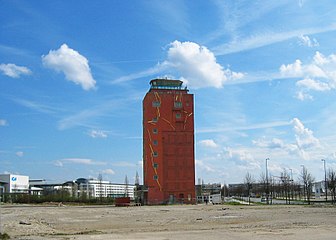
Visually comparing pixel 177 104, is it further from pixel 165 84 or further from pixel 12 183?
pixel 12 183

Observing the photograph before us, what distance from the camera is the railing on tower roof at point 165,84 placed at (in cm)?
10736

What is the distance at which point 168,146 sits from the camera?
102 metres

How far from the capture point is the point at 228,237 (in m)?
22.7

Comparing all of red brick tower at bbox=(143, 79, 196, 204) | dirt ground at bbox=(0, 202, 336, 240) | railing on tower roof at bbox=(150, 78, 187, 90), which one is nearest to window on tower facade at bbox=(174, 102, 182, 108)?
red brick tower at bbox=(143, 79, 196, 204)

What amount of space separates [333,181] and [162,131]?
41293 millimetres

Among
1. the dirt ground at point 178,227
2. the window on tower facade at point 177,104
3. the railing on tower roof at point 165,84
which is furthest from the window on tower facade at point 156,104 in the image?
the dirt ground at point 178,227

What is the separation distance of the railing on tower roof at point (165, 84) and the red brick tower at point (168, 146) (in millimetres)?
2185

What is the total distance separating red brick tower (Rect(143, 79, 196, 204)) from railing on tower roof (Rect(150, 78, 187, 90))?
7.17 feet

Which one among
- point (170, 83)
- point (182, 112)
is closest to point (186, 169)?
point (182, 112)

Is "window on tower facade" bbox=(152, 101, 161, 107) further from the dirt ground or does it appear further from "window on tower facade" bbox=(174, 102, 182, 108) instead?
the dirt ground

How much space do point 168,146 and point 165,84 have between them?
54.3 feet

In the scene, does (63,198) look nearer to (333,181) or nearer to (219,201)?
(219,201)

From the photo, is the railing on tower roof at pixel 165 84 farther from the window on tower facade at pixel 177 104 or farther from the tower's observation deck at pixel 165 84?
the window on tower facade at pixel 177 104

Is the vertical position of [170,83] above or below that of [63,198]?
above
